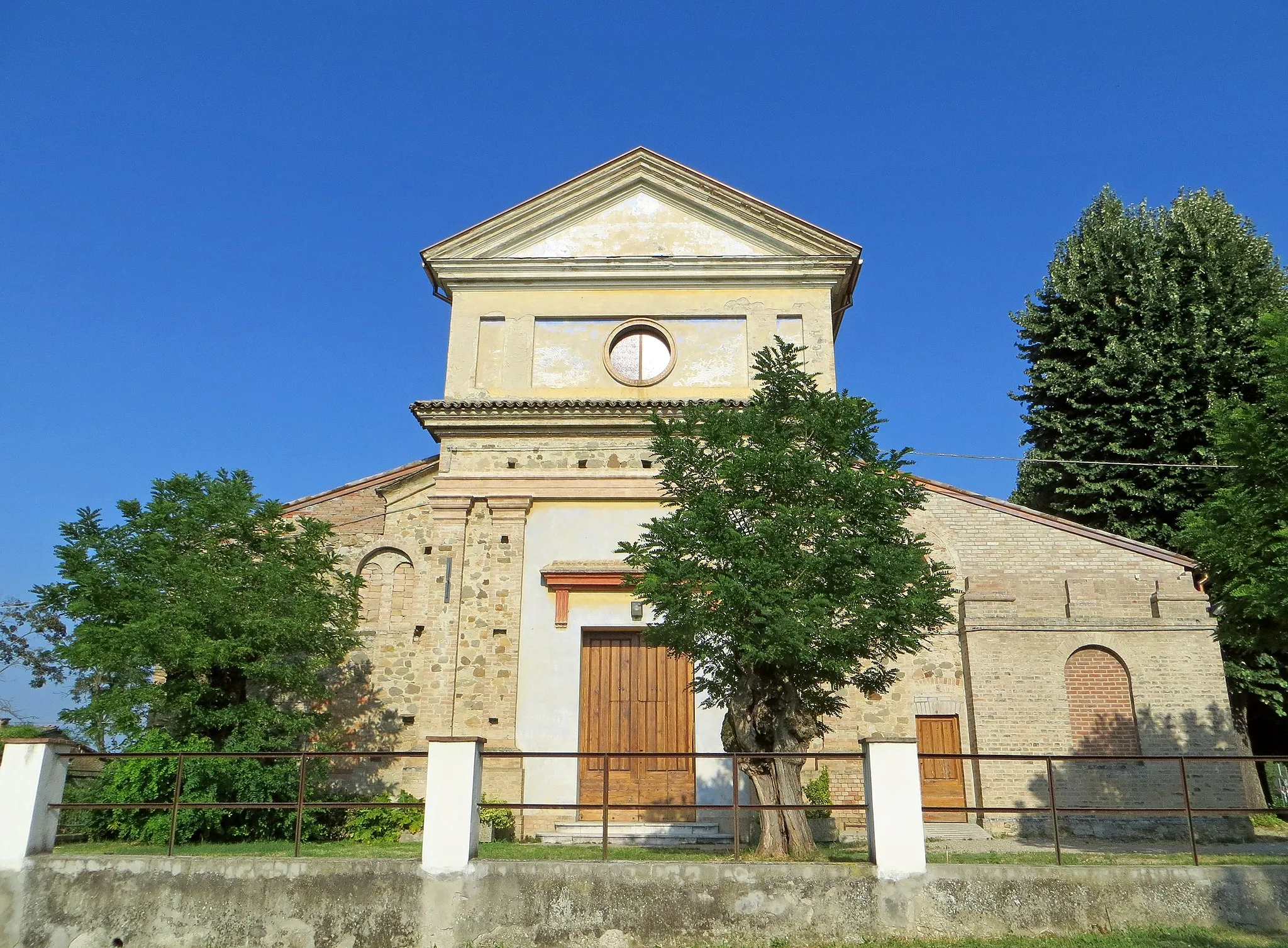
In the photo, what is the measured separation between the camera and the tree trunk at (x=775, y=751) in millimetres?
10477

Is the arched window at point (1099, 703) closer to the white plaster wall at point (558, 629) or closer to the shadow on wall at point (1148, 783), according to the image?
the shadow on wall at point (1148, 783)

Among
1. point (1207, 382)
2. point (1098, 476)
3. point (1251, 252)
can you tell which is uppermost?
point (1251, 252)

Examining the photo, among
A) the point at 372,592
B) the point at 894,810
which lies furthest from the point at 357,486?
the point at 894,810

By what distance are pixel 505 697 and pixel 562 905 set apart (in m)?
6.76

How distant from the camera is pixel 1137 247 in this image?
22.0 m

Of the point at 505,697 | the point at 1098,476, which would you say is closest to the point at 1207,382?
the point at 1098,476

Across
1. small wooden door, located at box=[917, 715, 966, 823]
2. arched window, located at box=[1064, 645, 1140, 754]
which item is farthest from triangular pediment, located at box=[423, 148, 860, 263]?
small wooden door, located at box=[917, 715, 966, 823]

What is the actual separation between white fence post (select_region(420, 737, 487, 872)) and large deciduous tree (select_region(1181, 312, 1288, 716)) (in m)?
8.71

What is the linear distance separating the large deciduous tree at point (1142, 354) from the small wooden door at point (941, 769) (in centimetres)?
653

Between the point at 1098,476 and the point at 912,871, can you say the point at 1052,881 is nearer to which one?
the point at 912,871

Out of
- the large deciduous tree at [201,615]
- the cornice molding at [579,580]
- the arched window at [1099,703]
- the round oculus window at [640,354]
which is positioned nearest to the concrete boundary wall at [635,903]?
the large deciduous tree at [201,615]

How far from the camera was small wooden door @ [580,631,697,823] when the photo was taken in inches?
604

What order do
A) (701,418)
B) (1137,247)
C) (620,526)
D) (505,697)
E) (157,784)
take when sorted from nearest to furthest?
(701,418) < (157,784) < (505,697) < (620,526) < (1137,247)

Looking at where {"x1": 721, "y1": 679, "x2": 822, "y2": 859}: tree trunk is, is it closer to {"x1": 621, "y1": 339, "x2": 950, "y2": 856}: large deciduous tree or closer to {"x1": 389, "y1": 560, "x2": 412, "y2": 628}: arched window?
{"x1": 621, "y1": 339, "x2": 950, "y2": 856}: large deciduous tree
